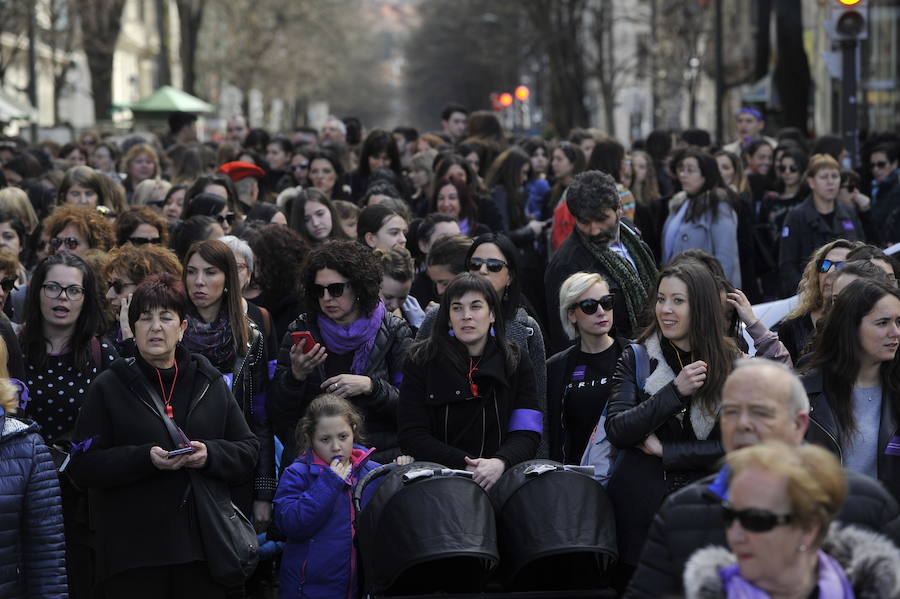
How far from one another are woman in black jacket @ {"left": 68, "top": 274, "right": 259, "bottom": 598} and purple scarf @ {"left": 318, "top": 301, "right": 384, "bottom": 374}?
1107 millimetres

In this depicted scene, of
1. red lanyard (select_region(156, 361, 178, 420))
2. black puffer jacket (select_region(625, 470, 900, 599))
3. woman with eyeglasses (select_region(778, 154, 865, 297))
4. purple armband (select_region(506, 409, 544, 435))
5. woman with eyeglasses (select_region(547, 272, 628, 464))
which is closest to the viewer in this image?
black puffer jacket (select_region(625, 470, 900, 599))

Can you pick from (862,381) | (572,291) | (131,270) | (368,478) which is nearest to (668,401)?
(862,381)

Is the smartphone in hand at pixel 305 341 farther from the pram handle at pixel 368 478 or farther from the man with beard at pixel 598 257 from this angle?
the man with beard at pixel 598 257

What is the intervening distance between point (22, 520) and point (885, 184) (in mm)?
9484

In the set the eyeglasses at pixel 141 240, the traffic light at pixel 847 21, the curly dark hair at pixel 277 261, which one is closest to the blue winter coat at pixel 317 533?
the curly dark hair at pixel 277 261

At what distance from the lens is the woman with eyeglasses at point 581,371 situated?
23.9ft

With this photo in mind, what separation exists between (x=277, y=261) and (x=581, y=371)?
2.54m

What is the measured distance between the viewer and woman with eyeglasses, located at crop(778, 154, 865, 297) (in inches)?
459

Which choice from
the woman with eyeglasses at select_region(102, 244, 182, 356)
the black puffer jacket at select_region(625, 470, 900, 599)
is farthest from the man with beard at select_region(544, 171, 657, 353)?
the black puffer jacket at select_region(625, 470, 900, 599)

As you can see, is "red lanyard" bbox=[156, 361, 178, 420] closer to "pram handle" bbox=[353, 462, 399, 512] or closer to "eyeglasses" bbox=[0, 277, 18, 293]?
"pram handle" bbox=[353, 462, 399, 512]

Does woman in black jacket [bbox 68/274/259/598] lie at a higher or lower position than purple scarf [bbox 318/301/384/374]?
lower

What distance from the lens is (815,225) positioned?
38.4 feet

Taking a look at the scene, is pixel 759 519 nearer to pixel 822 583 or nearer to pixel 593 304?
pixel 822 583

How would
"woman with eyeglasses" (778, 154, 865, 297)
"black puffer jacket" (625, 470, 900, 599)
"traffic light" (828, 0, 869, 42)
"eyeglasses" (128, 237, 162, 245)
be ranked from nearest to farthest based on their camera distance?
"black puffer jacket" (625, 470, 900, 599) < "eyeglasses" (128, 237, 162, 245) < "woman with eyeglasses" (778, 154, 865, 297) < "traffic light" (828, 0, 869, 42)
